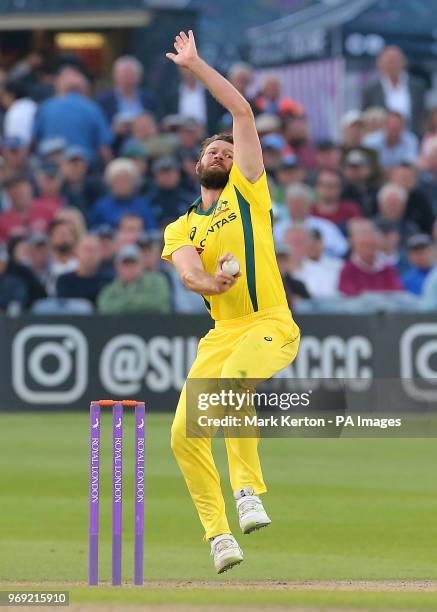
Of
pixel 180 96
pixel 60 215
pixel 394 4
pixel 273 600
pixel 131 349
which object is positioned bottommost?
pixel 273 600

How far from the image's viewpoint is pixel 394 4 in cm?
2239

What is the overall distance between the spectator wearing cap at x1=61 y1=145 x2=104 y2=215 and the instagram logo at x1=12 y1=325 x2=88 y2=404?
2.29 meters

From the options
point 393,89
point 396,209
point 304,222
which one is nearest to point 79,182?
point 304,222

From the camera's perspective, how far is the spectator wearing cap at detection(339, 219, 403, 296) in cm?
1820

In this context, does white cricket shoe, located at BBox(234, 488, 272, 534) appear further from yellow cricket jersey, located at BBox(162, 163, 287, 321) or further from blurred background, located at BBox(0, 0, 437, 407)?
blurred background, located at BBox(0, 0, 437, 407)

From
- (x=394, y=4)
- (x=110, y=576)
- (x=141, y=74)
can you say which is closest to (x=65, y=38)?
(x=141, y=74)

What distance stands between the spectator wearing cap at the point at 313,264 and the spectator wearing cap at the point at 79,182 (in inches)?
107

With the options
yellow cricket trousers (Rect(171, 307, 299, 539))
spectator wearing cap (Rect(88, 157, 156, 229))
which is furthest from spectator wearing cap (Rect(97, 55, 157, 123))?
yellow cricket trousers (Rect(171, 307, 299, 539))

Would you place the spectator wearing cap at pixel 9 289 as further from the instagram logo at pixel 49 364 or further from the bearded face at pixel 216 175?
the bearded face at pixel 216 175

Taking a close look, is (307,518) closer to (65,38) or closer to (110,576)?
(110,576)

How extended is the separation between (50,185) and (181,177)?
1.62 meters

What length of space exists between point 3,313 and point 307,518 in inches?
290

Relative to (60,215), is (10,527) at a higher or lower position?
lower

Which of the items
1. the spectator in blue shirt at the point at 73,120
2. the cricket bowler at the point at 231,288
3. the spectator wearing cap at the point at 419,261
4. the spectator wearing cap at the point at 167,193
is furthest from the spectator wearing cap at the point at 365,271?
the cricket bowler at the point at 231,288
